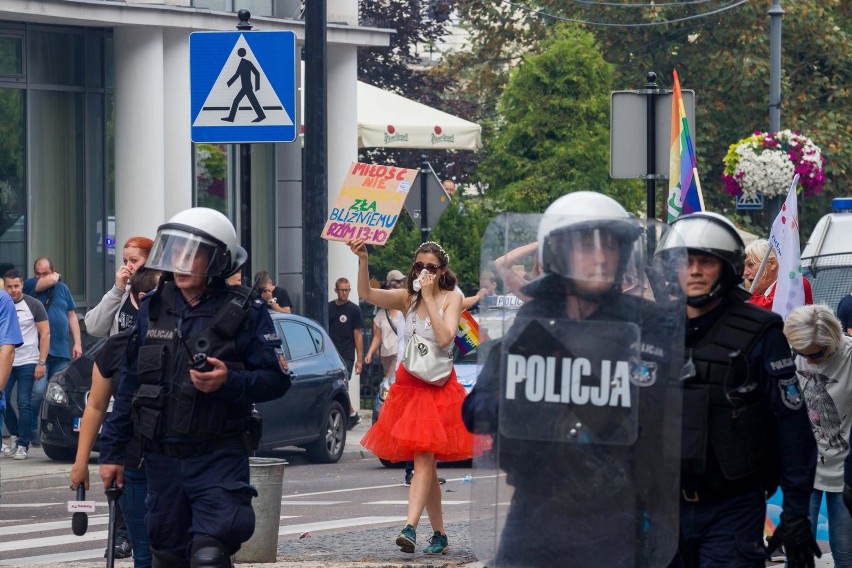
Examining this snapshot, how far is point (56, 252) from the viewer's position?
19.8 metres

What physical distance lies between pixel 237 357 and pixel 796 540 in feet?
6.89

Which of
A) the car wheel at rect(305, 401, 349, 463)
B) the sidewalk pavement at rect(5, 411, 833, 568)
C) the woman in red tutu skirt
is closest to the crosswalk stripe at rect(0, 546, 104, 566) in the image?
the sidewalk pavement at rect(5, 411, 833, 568)

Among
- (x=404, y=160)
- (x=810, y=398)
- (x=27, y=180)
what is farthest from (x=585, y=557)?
(x=404, y=160)

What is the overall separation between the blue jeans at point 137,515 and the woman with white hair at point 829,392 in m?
2.80

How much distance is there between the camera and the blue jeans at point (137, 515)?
22.6 feet

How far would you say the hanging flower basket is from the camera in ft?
59.3

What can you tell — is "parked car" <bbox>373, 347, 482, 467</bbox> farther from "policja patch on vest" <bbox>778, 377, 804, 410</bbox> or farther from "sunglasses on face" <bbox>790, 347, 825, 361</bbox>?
"policja patch on vest" <bbox>778, 377, 804, 410</bbox>

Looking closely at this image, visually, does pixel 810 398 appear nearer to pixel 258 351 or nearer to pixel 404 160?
pixel 258 351

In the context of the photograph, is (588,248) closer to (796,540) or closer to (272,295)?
(796,540)

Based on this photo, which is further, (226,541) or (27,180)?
(27,180)

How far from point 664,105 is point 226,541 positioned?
19.3 ft

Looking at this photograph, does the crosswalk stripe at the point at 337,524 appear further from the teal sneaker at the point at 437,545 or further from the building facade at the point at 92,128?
the building facade at the point at 92,128

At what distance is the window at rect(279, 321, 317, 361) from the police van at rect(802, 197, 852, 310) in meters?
5.06

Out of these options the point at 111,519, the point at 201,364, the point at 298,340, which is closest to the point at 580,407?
the point at 201,364
